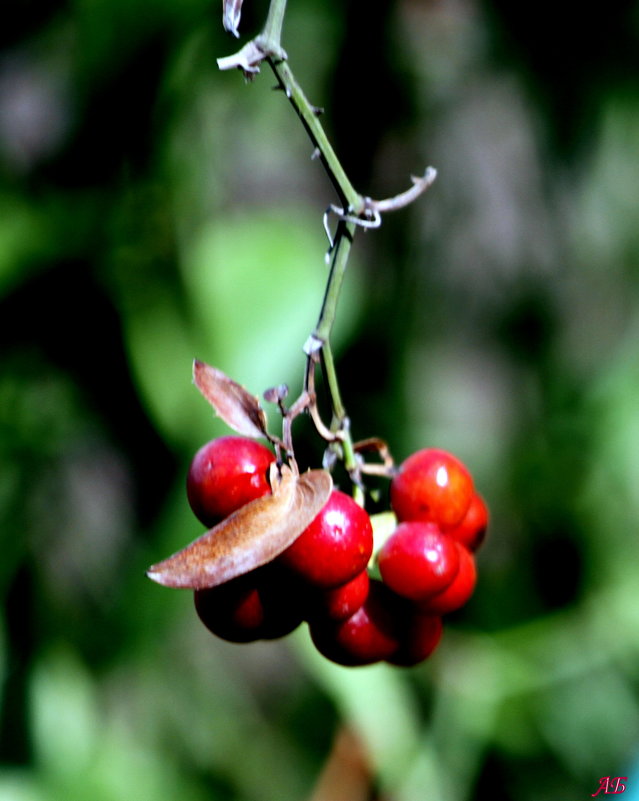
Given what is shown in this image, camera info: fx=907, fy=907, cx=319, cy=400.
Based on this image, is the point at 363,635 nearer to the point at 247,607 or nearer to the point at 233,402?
the point at 247,607

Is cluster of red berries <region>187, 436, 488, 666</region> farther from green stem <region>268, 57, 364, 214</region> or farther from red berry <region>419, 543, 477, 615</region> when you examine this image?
green stem <region>268, 57, 364, 214</region>

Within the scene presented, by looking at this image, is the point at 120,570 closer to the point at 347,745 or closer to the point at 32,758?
the point at 32,758

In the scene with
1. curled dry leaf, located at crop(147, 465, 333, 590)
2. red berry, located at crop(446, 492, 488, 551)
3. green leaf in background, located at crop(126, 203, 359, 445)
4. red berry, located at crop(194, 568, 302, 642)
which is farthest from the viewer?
green leaf in background, located at crop(126, 203, 359, 445)

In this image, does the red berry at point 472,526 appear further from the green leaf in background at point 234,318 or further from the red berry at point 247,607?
the green leaf in background at point 234,318

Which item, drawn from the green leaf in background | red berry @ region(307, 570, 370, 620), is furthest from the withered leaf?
the green leaf in background

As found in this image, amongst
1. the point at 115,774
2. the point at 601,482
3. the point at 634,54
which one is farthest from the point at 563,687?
the point at 634,54

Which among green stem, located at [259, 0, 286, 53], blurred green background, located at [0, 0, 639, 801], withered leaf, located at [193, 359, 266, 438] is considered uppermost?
green stem, located at [259, 0, 286, 53]
